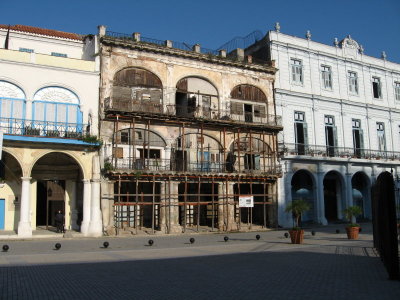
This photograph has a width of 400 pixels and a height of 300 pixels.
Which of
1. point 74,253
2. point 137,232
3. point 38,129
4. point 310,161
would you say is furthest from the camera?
point 310,161

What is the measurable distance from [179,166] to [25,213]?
33.0 feet

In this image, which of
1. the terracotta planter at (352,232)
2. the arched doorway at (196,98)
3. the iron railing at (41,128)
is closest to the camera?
the terracotta planter at (352,232)

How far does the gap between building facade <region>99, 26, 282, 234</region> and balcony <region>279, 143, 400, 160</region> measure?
1.31 metres

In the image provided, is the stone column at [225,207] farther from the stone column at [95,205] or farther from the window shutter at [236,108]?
the stone column at [95,205]

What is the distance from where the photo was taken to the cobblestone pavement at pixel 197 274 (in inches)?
351

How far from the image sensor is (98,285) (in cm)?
984

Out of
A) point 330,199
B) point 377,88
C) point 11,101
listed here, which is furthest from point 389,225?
point 377,88

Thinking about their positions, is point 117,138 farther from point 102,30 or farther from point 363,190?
point 363,190

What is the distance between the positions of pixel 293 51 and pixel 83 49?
53.4 feet

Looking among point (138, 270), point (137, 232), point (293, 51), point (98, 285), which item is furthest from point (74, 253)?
point (293, 51)

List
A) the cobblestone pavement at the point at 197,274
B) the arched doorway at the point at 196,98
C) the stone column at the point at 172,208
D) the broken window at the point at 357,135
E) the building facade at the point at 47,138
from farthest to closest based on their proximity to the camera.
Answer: the broken window at the point at 357,135 → the arched doorway at the point at 196,98 → the stone column at the point at 172,208 → the building facade at the point at 47,138 → the cobblestone pavement at the point at 197,274

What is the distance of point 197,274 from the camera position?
11320mm

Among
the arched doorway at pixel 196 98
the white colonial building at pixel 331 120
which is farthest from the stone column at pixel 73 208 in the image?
the white colonial building at pixel 331 120

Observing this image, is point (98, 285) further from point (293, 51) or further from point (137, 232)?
point (293, 51)
